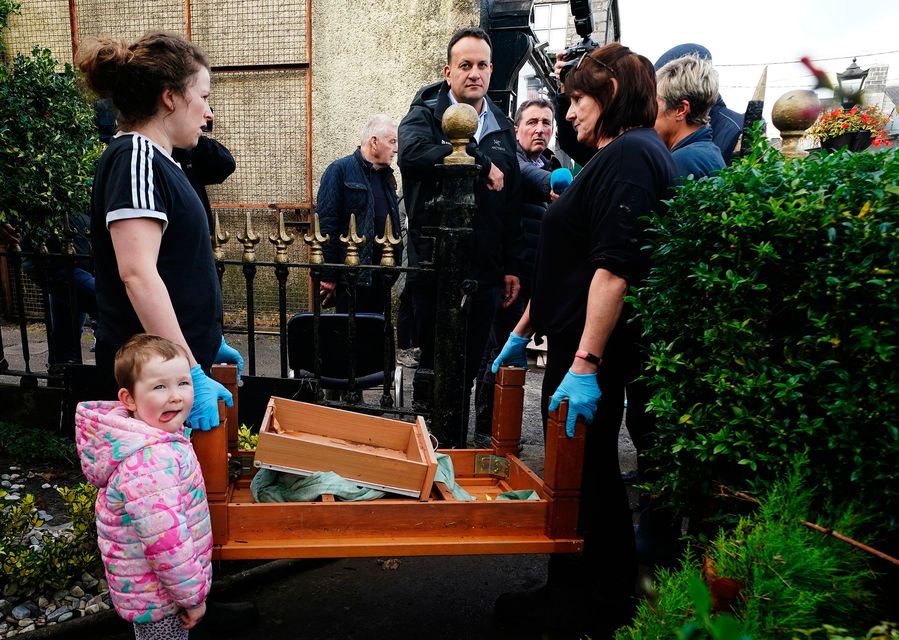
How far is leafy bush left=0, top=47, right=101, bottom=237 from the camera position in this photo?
3521 millimetres

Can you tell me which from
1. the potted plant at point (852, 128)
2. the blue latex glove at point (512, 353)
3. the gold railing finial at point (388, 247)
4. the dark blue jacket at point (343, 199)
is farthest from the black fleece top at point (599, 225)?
the potted plant at point (852, 128)

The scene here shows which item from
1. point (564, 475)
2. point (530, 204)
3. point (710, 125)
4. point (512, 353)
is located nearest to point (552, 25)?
point (530, 204)

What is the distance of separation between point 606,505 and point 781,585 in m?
1.29

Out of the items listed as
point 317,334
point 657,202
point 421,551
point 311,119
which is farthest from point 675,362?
point 311,119

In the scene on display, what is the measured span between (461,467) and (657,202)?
4.39 feet

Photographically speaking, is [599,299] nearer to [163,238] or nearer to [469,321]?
[163,238]

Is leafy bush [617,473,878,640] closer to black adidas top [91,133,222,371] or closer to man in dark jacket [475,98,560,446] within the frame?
black adidas top [91,133,222,371]

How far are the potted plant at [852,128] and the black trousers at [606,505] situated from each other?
19.8 feet

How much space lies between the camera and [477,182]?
368 cm

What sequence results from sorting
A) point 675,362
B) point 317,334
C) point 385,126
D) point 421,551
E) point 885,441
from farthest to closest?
point 385,126
point 317,334
point 421,551
point 675,362
point 885,441

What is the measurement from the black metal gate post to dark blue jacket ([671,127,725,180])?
3.25 ft

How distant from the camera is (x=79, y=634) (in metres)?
2.22

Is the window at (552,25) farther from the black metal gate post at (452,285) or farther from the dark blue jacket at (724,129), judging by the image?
the black metal gate post at (452,285)

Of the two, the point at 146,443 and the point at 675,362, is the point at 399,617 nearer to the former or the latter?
the point at 146,443
